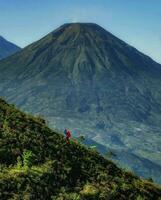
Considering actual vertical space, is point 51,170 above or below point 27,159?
below

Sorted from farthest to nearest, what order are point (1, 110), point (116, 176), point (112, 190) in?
point (1, 110), point (116, 176), point (112, 190)

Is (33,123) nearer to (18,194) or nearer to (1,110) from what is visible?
(1,110)

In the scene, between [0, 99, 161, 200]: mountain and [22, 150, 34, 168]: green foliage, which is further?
[22, 150, 34, 168]: green foliage

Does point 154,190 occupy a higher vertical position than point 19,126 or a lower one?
lower

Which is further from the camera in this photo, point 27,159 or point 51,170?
point 51,170

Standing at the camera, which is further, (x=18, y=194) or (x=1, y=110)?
(x=1, y=110)

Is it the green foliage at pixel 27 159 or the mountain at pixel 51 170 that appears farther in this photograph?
the green foliage at pixel 27 159

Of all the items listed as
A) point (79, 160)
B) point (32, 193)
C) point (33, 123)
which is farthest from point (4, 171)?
point (33, 123)

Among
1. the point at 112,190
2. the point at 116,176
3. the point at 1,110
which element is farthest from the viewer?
the point at 1,110
